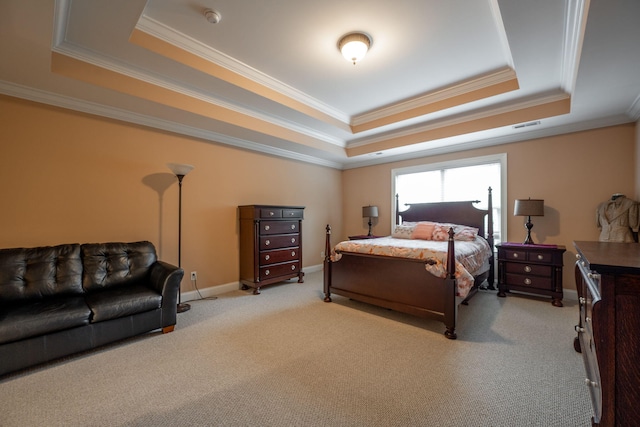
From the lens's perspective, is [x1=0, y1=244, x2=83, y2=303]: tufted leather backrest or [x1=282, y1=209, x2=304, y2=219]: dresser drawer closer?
[x1=0, y1=244, x2=83, y2=303]: tufted leather backrest

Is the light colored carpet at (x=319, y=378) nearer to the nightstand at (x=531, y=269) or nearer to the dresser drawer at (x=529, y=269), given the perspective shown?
the nightstand at (x=531, y=269)

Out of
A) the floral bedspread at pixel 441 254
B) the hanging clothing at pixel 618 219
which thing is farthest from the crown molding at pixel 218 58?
the hanging clothing at pixel 618 219

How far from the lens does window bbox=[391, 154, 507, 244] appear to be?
14.3 feet

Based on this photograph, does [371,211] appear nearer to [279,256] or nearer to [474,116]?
[279,256]

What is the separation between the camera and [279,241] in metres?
4.34

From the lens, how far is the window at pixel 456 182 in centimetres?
437

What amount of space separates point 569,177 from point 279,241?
14.3 feet

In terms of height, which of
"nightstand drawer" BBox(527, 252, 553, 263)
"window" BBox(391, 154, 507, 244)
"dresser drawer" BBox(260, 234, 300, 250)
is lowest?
"nightstand drawer" BBox(527, 252, 553, 263)

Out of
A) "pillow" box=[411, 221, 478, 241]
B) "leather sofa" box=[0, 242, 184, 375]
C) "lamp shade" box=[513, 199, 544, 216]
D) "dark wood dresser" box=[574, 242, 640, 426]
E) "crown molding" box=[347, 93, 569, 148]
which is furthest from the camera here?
"pillow" box=[411, 221, 478, 241]

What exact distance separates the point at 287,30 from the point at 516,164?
3.91 m

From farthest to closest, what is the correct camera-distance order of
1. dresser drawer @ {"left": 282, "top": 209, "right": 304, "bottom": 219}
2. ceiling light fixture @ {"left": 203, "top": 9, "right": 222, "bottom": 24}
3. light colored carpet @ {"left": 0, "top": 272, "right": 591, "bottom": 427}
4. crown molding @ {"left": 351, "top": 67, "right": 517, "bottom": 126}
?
dresser drawer @ {"left": 282, "top": 209, "right": 304, "bottom": 219} → crown molding @ {"left": 351, "top": 67, "right": 517, "bottom": 126} → ceiling light fixture @ {"left": 203, "top": 9, "right": 222, "bottom": 24} → light colored carpet @ {"left": 0, "top": 272, "right": 591, "bottom": 427}

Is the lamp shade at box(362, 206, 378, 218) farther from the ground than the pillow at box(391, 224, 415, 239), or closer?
farther from the ground

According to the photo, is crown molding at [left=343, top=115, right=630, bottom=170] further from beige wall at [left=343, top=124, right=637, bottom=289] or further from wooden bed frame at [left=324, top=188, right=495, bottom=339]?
wooden bed frame at [left=324, top=188, right=495, bottom=339]

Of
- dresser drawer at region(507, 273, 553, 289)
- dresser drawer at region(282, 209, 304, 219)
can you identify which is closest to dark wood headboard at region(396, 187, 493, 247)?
dresser drawer at region(507, 273, 553, 289)
